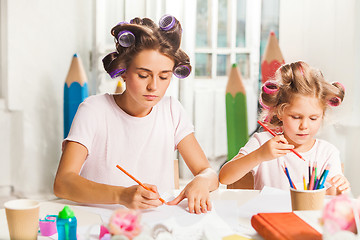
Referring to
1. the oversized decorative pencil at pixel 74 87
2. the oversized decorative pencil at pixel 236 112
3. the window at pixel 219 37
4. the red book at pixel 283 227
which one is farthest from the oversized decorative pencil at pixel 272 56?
the red book at pixel 283 227

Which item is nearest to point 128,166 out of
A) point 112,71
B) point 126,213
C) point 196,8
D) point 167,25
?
point 112,71

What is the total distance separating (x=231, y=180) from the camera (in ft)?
4.73

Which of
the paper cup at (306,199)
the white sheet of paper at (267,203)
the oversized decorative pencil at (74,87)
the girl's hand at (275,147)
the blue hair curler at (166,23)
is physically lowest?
the white sheet of paper at (267,203)

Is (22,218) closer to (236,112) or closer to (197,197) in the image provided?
(197,197)

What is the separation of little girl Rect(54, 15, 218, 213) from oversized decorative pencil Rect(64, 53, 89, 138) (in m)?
1.45

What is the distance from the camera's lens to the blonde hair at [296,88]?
1457mm

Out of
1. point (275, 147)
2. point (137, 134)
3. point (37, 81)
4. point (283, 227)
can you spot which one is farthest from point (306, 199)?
point (37, 81)

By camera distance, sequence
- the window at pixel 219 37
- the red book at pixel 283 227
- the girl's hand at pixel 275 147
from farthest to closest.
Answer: the window at pixel 219 37
the girl's hand at pixel 275 147
the red book at pixel 283 227

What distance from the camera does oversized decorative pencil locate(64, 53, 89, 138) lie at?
9.50 feet

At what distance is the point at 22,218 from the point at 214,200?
1.75 feet

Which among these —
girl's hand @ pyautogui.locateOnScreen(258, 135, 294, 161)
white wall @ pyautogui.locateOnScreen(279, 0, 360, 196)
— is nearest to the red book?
girl's hand @ pyautogui.locateOnScreen(258, 135, 294, 161)

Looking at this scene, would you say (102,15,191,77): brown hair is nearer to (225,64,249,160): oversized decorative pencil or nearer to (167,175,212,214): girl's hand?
(167,175,212,214): girl's hand

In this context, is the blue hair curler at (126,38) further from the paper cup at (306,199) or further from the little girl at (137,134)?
the paper cup at (306,199)

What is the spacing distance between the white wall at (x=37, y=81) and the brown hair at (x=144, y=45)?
1.97 metres
